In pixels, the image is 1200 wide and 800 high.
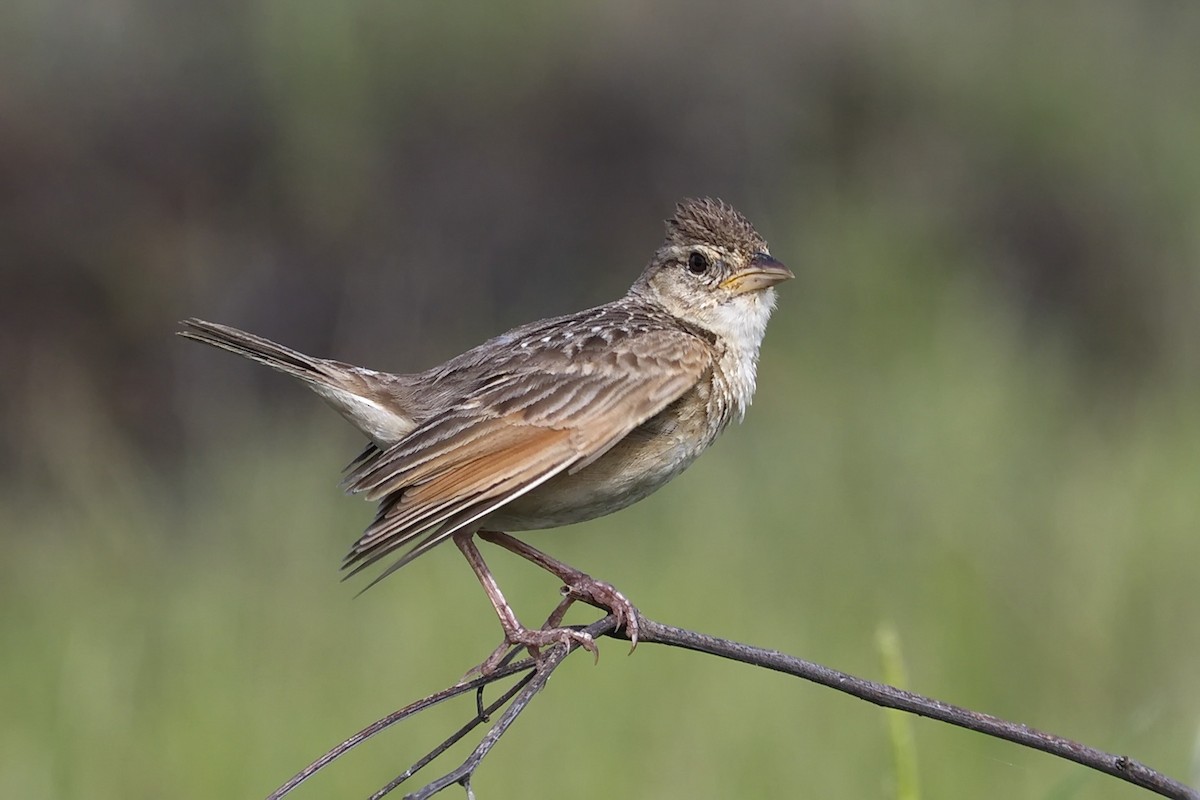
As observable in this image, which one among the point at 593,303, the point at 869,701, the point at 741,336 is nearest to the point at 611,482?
the point at 741,336

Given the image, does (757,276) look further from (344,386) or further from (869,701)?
(869,701)

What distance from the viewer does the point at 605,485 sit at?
4.22 m

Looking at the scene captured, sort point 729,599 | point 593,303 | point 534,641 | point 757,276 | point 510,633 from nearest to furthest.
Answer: point 534,641, point 510,633, point 757,276, point 729,599, point 593,303

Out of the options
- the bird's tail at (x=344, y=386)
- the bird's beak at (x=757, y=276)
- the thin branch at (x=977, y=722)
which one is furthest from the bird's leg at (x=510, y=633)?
the bird's beak at (x=757, y=276)

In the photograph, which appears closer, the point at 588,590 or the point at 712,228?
the point at 588,590

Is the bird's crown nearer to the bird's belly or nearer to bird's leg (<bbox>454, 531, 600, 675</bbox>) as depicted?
the bird's belly

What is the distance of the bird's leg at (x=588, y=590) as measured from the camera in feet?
12.4

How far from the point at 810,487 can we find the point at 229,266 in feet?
12.5

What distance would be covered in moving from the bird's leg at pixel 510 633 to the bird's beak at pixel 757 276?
1.14m

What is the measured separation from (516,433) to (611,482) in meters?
0.27

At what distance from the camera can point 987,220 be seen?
38.0ft

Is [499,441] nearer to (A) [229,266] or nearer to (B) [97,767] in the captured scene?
(B) [97,767]

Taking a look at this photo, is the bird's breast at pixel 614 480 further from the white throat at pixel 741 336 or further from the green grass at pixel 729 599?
the green grass at pixel 729 599

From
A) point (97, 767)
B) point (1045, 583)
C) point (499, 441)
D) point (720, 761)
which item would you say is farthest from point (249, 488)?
point (499, 441)
